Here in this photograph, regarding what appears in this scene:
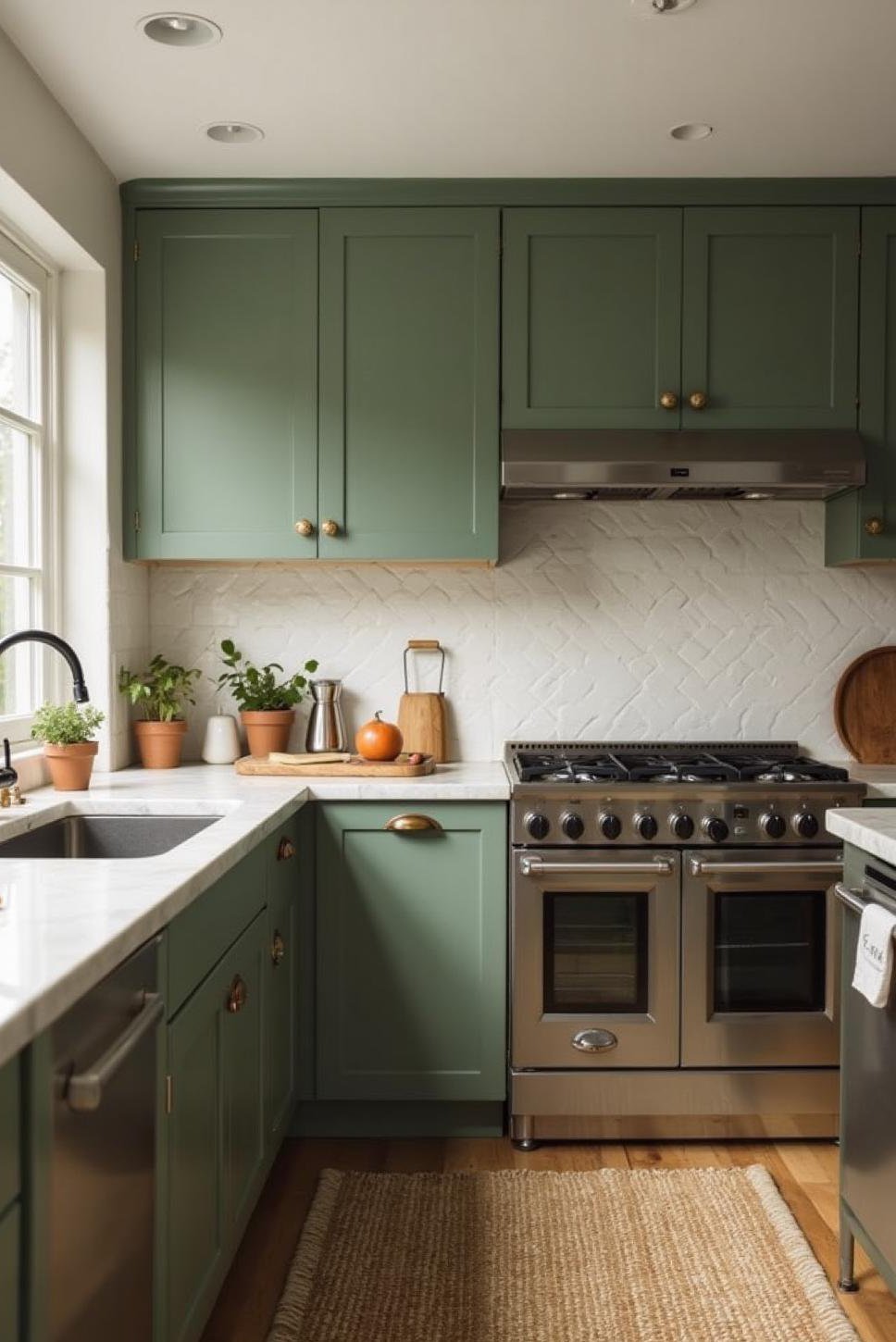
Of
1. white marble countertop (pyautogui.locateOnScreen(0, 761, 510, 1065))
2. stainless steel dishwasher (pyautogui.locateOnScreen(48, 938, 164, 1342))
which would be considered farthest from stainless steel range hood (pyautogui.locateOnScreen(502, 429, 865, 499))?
stainless steel dishwasher (pyautogui.locateOnScreen(48, 938, 164, 1342))

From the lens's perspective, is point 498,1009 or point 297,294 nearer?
point 498,1009

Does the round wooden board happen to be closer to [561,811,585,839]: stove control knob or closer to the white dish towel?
[561,811,585,839]: stove control knob

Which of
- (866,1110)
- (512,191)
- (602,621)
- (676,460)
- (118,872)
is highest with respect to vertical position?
(512,191)

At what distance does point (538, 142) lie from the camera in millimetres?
2986

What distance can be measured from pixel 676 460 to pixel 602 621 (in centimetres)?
62

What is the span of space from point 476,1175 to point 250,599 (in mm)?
1775

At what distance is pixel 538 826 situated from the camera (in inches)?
115

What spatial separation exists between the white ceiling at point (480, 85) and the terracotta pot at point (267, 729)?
152 centimetres

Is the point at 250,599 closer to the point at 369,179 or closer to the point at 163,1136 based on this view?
the point at 369,179

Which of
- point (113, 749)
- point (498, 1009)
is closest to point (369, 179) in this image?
point (113, 749)

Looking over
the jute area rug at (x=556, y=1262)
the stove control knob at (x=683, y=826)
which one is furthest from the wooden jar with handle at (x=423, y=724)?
the jute area rug at (x=556, y=1262)

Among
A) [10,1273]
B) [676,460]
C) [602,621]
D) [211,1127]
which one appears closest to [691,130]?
[676,460]

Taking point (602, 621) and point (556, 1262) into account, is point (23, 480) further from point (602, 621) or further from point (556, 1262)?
point (556, 1262)

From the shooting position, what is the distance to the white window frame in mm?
3049
